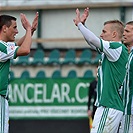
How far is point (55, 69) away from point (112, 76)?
890 cm

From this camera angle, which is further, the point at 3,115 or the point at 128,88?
the point at 128,88

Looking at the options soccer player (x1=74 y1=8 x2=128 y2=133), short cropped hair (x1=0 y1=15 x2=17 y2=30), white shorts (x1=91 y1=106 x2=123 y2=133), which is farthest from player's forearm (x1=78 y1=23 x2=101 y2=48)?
short cropped hair (x1=0 y1=15 x2=17 y2=30)

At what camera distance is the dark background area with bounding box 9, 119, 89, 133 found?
15.5 metres

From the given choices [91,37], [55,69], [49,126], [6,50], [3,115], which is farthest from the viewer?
[55,69]

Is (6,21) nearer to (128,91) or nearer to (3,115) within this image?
(3,115)

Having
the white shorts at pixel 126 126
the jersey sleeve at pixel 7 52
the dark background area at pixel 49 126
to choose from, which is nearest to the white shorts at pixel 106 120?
the white shorts at pixel 126 126

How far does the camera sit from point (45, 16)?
714 inches

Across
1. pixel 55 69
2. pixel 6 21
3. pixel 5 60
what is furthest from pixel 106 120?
pixel 55 69

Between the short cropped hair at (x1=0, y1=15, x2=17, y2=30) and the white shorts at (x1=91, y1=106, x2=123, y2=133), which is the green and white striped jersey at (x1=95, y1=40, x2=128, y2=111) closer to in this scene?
the white shorts at (x1=91, y1=106, x2=123, y2=133)

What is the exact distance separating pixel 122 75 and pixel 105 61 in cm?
26

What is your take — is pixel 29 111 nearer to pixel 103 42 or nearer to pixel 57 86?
pixel 57 86

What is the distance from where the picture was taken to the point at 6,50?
7.40 meters

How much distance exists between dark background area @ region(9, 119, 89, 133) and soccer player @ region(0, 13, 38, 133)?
799 cm

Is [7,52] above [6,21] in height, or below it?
below
